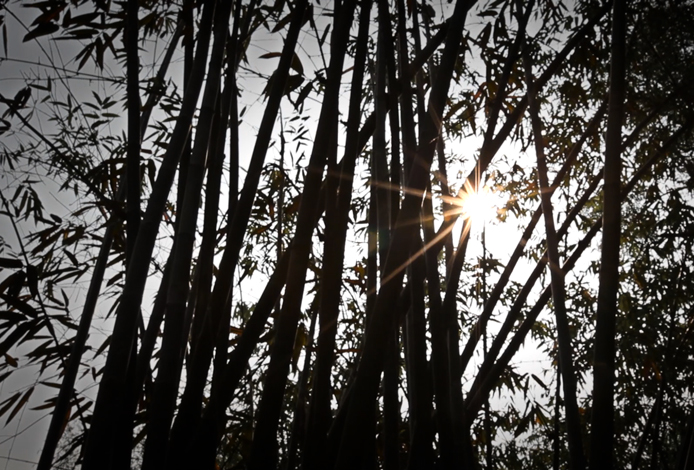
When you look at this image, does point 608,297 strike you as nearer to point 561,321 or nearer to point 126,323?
point 561,321

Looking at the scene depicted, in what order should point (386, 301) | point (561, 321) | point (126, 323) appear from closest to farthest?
point (386, 301) < point (126, 323) < point (561, 321)

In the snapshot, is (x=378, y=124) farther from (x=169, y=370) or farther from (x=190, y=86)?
(x=169, y=370)

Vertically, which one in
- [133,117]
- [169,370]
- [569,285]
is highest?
[569,285]

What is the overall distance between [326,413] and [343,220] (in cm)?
47

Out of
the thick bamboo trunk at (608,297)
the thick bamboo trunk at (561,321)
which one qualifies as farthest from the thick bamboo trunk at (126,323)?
the thick bamboo trunk at (561,321)

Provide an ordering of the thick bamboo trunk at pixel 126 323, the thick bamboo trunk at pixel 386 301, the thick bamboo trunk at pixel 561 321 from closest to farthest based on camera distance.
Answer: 1. the thick bamboo trunk at pixel 386 301
2. the thick bamboo trunk at pixel 126 323
3. the thick bamboo trunk at pixel 561 321

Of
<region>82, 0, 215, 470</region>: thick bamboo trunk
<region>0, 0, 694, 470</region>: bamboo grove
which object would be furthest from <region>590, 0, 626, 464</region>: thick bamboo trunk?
<region>82, 0, 215, 470</region>: thick bamboo trunk

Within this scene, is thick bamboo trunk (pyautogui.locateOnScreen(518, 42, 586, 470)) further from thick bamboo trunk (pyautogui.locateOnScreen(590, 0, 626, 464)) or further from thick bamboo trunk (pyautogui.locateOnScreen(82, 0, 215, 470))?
thick bamboo trunk (pyautogui.locateOnScreen(82, 0, 215, 470))

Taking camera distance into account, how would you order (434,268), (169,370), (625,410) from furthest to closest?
(625,410) → (434,268) → (169,370)

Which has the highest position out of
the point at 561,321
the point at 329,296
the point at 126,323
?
the point at 561,321

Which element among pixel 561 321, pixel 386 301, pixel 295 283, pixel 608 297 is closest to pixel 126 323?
pixel 295 283

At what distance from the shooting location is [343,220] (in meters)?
1.35

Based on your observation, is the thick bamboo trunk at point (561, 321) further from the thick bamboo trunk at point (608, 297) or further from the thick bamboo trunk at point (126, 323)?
the thick bamboo trunk at point (126, 323)

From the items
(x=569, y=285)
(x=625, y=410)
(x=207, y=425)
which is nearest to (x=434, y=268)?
(x=207, y=425)
